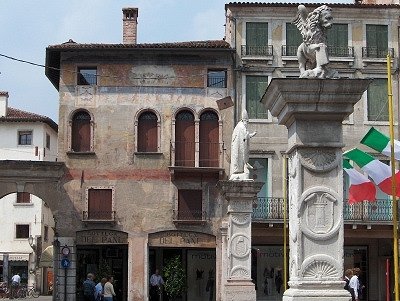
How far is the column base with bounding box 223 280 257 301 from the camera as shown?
2245 centimetres

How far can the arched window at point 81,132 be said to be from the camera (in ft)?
131

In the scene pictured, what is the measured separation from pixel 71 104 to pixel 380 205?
1521cm

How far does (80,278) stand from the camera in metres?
40.9

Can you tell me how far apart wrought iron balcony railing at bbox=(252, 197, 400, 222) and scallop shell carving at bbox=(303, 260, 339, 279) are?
93.9ft

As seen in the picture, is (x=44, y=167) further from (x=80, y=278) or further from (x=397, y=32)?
(x=397, y=32)

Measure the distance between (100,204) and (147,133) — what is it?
3963mm

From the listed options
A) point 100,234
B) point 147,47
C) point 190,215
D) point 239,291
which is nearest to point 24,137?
point 100,234

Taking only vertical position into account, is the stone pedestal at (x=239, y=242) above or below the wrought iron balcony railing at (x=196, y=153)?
below

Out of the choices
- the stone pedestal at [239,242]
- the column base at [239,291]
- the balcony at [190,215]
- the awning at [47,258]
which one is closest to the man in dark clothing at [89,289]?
the stone pedestal at [239,242]

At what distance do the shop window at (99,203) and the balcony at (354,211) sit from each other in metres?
6.71

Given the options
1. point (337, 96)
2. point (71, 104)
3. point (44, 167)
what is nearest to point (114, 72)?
point (71, 104)

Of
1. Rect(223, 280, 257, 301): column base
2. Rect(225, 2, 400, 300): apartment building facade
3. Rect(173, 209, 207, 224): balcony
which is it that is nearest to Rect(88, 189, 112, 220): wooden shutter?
Rect(173, 209, 207, 224): balcony

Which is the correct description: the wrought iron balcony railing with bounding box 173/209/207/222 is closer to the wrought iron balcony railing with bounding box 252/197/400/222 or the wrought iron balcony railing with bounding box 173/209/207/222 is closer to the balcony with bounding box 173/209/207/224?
the balcony with bounding box 173/209/207/224

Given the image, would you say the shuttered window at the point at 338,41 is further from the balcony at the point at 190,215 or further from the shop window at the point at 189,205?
the balcony at the point at 190,215
